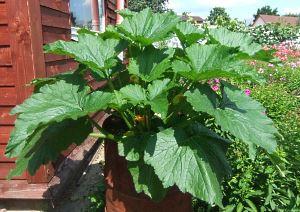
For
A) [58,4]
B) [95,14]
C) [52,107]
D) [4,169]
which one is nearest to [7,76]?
[4,169]

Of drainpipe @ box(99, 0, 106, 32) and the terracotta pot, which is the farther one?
drainpipe @ box(99, 0, 106, 32)

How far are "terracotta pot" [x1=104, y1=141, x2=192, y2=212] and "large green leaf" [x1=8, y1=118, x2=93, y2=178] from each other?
0.18 metres

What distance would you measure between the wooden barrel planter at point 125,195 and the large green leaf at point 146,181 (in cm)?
17

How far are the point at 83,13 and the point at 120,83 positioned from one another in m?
2.95

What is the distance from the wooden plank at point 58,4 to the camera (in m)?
2.98

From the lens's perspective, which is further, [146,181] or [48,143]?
[48,143]

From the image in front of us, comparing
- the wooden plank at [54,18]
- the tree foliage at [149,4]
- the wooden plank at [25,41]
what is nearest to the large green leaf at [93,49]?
the wooden plank at [25,41]

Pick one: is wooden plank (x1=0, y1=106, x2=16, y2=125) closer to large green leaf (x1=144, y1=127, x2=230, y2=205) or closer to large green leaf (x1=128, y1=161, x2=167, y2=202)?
large green leaf (x1=128, y1=161, x2=167, y2=202)

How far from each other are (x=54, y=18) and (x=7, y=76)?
0.73 metres

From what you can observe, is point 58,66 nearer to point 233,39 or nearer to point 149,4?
point 233,39

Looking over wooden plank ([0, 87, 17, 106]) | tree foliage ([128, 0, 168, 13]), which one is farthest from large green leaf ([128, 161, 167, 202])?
tree foliage ([128, 0, 168, 13])

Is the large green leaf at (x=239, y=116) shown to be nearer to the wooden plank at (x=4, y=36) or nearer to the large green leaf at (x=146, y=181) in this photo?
the large green leaf at (x=146, y=181)

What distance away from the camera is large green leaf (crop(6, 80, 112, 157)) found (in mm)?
1588

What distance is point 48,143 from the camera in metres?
1.92
